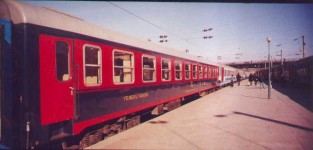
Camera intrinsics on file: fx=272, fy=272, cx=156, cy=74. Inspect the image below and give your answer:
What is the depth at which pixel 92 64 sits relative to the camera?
6.99m

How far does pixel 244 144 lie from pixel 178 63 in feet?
25.3

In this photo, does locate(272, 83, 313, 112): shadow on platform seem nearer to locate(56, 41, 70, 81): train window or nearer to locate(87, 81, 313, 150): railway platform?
locate(87, 81, 313, 150): railway platform

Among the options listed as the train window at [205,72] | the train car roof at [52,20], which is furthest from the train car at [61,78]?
the train window at [205,72]

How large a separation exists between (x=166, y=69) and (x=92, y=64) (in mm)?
→ 5708

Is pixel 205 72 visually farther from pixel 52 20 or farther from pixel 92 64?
pixel 52 20

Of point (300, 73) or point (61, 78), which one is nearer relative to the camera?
point (61, 78)

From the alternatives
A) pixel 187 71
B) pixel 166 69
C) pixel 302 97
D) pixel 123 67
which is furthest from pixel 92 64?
pixel 302 97

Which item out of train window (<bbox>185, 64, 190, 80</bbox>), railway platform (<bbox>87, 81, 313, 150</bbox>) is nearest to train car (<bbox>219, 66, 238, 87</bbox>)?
train window (<bbox>185, 64, 190, 80</bbox>)

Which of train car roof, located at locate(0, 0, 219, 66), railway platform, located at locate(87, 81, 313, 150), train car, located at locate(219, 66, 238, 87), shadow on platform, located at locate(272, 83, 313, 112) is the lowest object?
railway platform, located at locate(87, 81, 313, 150)

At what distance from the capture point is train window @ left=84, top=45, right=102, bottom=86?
270 inches

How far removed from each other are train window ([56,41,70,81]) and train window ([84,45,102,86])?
568mm

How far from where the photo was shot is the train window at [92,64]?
22.5ft

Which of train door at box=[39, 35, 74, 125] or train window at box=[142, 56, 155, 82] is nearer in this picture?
train door at box=[39, 35, 74, 125]

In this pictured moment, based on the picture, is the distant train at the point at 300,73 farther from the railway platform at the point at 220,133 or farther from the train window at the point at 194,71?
the railway platform at the point at 220,133
